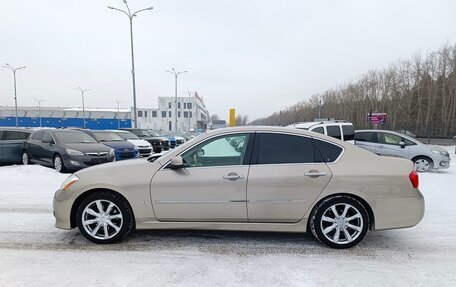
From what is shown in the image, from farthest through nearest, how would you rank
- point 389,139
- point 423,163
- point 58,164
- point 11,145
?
point 389,139 < point 11,145 < point 423,163 < point 58,164

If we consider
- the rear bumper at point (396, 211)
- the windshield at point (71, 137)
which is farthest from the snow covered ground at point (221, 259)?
the windshield at point (71, 137)

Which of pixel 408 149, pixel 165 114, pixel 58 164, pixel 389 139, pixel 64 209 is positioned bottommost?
pixel 58 164

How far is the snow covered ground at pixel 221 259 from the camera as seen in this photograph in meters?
2.86

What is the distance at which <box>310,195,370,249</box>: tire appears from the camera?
353cm

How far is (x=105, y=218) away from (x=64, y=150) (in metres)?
6.64

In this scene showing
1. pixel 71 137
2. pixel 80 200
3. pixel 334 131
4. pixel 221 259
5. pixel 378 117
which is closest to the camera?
pixel 221 259

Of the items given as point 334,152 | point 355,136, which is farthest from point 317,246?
point 355,136

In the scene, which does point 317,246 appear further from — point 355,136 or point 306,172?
point 355,136

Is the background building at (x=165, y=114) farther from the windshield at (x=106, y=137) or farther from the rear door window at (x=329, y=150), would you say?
the rear door window at (x=329, y=150)

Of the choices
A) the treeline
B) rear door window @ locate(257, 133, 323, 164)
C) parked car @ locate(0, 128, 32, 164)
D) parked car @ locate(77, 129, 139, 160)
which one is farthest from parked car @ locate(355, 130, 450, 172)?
the treeline

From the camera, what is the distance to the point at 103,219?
3656mm

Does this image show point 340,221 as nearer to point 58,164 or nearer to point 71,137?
point 58,164

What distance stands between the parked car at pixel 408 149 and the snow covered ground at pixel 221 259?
657 centimetres

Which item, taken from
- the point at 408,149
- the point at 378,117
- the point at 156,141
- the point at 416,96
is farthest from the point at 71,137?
the point at 416,96
